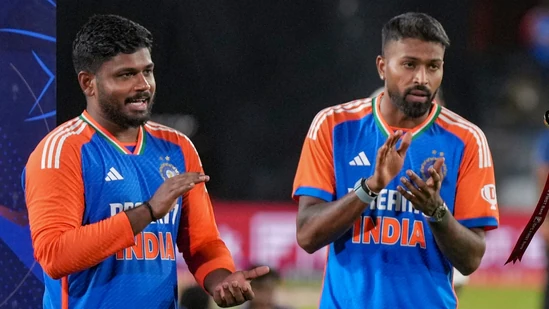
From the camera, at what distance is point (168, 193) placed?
2730mm

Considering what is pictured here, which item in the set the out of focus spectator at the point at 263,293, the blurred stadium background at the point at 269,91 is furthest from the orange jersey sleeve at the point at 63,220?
the out of focus spectator at the point at 263,293

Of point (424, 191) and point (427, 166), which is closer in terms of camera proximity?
point (424, 191)

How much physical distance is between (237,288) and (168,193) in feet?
1.23

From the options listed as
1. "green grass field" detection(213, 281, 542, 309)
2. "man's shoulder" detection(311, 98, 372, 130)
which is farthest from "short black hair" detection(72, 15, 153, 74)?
"green grass field" detection(213, 281, 542, 309)

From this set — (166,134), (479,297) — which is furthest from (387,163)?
(479,297)

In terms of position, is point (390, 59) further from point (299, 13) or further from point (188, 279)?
point (188, 279)

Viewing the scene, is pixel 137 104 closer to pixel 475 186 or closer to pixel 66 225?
pixel 66 225

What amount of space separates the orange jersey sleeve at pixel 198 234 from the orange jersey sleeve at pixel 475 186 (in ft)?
2.60

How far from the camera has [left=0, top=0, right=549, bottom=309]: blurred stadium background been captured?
132 inches

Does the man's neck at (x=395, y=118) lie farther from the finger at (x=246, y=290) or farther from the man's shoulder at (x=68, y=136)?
the man's shoulder at (x=68, y=136)

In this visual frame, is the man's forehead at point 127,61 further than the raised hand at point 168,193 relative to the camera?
Yes

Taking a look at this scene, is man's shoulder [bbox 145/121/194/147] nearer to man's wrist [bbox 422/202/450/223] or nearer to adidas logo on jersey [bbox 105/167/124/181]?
adidas logo on jersey [bbox 105/167/124/181]

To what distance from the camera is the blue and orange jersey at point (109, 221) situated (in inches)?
108

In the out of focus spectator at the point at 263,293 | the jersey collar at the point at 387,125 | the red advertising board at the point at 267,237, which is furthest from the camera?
the red advertising board at the point at 267,237
